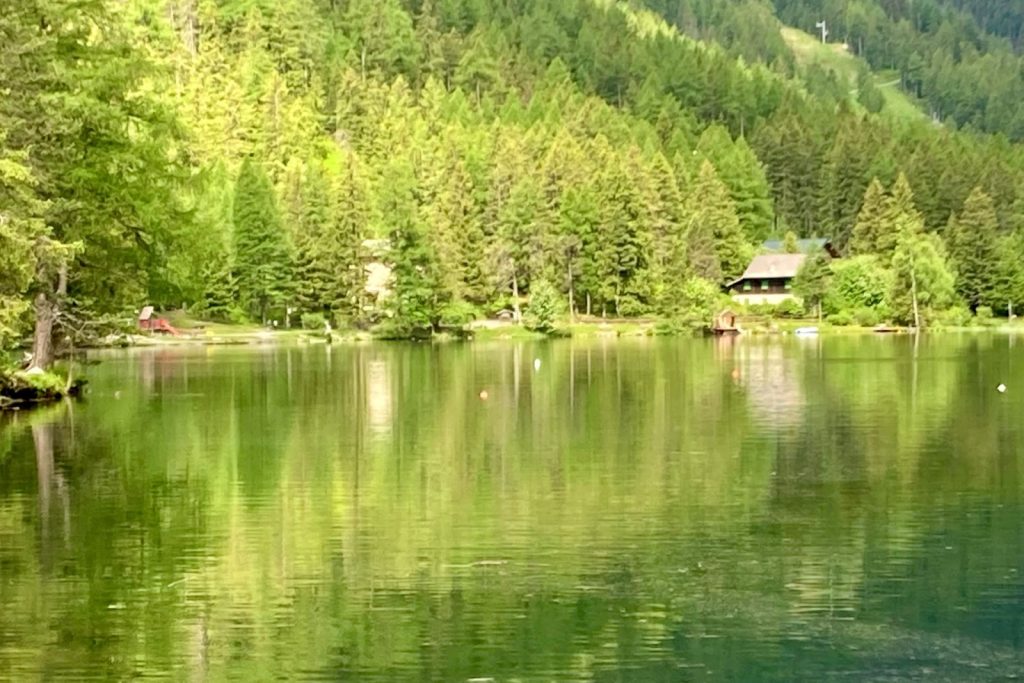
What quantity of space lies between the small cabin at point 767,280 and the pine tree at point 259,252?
44.8 metres

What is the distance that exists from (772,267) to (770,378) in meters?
76.8

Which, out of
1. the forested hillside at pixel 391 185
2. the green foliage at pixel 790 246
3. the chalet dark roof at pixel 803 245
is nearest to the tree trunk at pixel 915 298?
the forested hillside at pixel 391 185

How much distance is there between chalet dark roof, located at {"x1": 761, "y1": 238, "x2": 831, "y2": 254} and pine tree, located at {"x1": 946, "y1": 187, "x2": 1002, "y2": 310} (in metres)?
12.3

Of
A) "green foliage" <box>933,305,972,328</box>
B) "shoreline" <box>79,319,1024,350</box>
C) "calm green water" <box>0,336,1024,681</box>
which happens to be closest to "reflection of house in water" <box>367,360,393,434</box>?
"calm green water" <box>0,336,1024,681</box>

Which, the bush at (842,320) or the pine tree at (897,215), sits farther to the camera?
the pine tree at (897,215)

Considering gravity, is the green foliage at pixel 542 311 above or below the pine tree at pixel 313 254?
below

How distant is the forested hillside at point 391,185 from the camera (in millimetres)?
46844

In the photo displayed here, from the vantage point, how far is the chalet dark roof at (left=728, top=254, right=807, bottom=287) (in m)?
132

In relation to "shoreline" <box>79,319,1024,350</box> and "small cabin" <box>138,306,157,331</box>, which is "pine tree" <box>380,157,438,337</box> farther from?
"small cabin" <box>138,306,157,331</box>

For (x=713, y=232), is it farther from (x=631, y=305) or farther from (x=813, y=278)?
(x=631, y=305)

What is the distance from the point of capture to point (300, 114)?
161250 millimetres

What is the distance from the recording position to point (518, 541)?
71.8 ft

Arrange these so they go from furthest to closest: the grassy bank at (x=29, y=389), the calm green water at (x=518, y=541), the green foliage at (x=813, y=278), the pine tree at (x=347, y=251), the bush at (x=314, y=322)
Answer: the green foliage at (x=813, y=278), the pine tree at (x=347, y=251), the bush at (x=314, y=322), the grassy bank at (x=29, y=389), the calm green water at (x=518, y=541)

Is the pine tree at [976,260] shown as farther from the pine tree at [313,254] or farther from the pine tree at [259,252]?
the pine tree at [259,252]
